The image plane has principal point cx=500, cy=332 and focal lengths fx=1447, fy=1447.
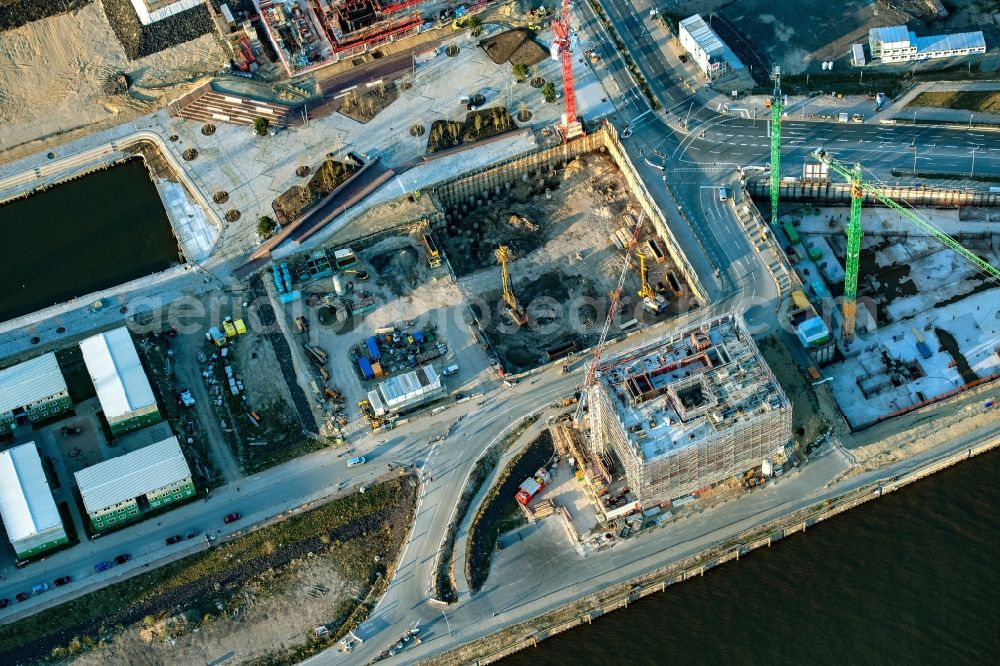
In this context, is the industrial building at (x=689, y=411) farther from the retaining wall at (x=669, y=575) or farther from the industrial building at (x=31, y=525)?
the industrial building at (x=31, y=525)

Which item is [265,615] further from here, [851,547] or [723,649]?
A: [851,547]

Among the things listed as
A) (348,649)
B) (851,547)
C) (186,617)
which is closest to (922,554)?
(851,547)

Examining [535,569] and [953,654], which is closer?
[953,654]

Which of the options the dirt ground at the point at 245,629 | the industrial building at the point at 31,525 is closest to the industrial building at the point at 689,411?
the dirt ground at the point at 245,629

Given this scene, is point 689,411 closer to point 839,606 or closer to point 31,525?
point 839,606

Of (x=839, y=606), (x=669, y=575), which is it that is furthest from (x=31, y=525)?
(x=839, y=606)

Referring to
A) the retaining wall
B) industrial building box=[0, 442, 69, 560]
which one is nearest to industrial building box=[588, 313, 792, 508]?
the retaining wall
